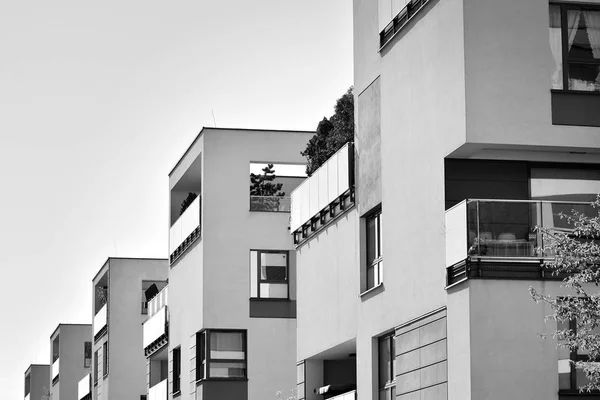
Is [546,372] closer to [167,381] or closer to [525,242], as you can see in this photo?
[525,242]

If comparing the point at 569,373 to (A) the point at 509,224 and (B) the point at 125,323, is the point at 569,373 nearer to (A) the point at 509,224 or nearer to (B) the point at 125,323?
(A) the point at 509,224

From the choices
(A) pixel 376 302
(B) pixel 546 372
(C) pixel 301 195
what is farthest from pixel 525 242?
(C) pixel 301 195

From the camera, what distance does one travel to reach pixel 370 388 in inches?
1254

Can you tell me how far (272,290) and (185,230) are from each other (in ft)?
15.8

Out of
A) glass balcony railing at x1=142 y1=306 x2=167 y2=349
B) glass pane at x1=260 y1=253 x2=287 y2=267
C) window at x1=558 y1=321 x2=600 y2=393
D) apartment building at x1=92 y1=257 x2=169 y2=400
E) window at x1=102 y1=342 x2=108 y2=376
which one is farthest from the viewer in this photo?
window at x1=102 y1=342 x2=108 y2=376

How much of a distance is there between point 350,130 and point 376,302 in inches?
632

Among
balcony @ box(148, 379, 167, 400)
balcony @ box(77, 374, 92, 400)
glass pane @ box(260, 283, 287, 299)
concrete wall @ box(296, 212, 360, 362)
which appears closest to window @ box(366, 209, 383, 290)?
concrete wall @ box(296, 212, 360, 362)

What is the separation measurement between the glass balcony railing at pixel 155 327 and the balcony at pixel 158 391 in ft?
5.52

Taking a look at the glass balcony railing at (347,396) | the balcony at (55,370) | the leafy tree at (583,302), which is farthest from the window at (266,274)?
the balcony at (55,370)

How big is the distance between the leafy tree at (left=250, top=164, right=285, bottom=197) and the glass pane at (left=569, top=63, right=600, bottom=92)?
959 inches

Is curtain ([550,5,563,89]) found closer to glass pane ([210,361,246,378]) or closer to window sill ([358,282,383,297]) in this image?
window sill ([358,282,383,297])

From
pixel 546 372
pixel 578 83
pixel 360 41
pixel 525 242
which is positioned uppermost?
pixel 360 41

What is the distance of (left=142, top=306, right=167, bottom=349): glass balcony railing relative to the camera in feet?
179

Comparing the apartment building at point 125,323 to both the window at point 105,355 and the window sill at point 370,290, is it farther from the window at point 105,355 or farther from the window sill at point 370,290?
the window sill at point 370,290
